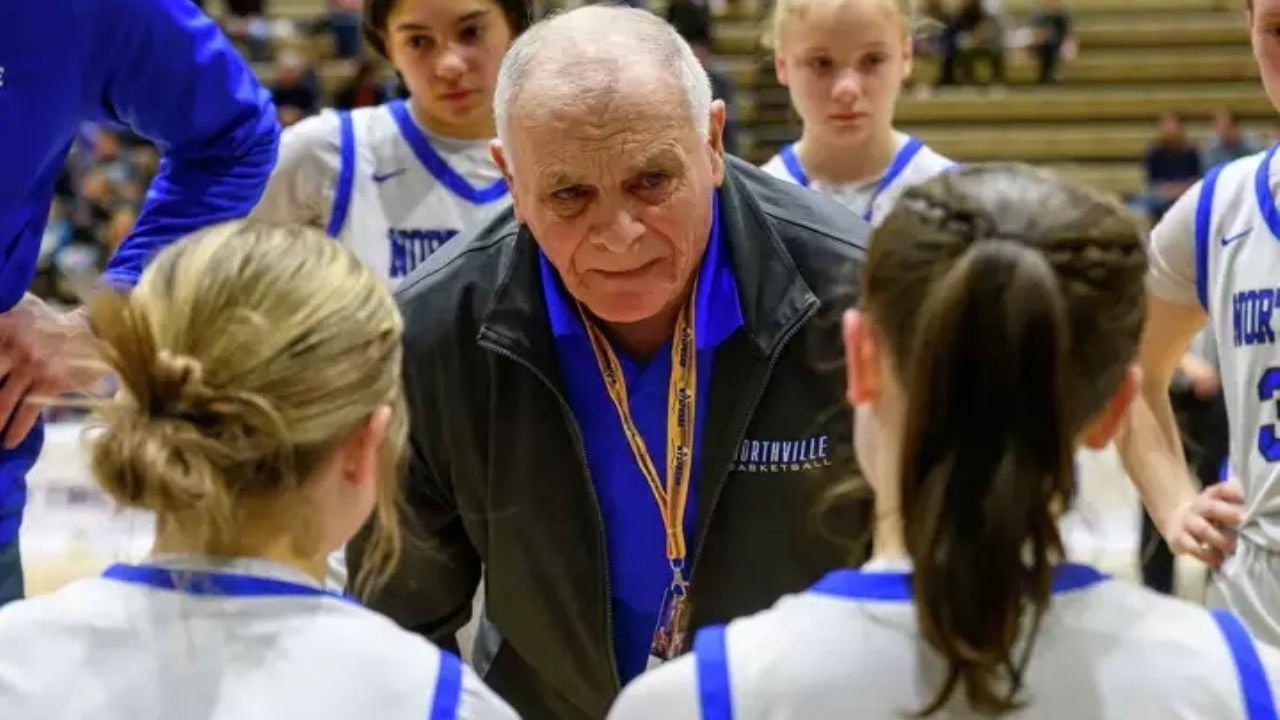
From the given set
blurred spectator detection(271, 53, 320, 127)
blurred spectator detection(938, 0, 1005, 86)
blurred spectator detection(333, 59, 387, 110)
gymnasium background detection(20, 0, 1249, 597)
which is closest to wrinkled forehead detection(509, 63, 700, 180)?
blurred spectator detection(333, 59, 387, 110)

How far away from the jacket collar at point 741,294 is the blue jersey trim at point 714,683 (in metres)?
0.93

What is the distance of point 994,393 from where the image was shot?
4.53 feet

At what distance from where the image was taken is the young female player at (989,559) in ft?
4.54

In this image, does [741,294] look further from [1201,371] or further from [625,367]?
[1201,371]

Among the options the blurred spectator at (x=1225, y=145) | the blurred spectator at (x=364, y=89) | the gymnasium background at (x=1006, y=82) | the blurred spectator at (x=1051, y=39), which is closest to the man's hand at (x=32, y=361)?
the blurred spectator at (x=364, y=89)

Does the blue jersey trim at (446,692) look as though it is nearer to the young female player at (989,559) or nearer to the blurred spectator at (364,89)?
the young female player at (989,559)

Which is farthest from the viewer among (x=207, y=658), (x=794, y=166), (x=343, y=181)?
(x=794, y=166)

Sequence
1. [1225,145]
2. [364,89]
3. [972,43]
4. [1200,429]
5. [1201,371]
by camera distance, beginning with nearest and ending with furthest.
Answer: [1201,371] < [1200,429] < [364,89] < [1225,145] < [972,43]

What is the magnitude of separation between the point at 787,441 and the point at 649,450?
0.18 meters

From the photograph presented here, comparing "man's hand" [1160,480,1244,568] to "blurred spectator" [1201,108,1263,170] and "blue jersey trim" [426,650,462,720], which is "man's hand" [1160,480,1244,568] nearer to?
"blue jersey trim" [426,650,462,720]

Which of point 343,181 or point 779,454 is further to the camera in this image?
point 343,181

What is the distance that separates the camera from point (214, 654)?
152 cm

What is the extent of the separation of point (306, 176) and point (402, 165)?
21 centimetres

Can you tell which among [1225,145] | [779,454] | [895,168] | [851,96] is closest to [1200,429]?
[895,168]
